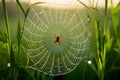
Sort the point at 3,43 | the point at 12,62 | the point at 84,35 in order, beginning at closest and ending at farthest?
the point at 12,62
the point at 3,43
the point at 84,35

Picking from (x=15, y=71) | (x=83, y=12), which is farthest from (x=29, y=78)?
(x=83, y=12)

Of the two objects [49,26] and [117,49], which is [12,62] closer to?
[49,26]

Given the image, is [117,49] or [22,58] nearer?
[22,58]

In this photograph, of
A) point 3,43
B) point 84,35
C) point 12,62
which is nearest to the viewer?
point 12,62
